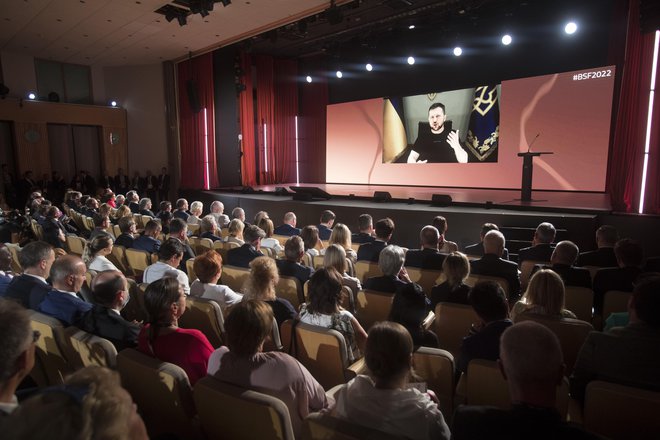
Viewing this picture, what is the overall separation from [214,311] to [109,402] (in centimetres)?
170

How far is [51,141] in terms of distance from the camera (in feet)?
41.4

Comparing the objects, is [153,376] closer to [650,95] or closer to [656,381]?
[656,381]

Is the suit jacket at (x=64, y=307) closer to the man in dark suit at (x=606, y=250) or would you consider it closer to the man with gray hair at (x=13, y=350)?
the man with gray hair at (x=13, y=350)

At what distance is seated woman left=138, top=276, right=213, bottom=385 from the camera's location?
206 cm

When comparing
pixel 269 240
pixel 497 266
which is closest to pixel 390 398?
pixel 497 266

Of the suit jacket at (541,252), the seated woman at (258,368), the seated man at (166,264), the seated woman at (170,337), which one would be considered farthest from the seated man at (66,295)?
the suit jacket at (541,252)

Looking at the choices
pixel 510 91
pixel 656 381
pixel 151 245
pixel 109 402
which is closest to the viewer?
pixel 109 402

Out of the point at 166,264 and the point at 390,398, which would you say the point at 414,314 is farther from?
the point at 166,264

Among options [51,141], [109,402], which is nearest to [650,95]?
[109,402]

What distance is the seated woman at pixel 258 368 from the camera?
1.75m

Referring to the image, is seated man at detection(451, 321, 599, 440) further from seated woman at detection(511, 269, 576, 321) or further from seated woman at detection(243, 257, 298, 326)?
seated woman at detection(243, 257, 298, 326)

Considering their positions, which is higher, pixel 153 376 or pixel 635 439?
pixel 153 376

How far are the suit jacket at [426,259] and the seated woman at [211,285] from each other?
6.28ft

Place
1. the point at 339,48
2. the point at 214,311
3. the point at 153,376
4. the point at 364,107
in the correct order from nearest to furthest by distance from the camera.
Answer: the point at 153,376 < the point at 214,311 < the point at 339,48 < the point at 364,107
